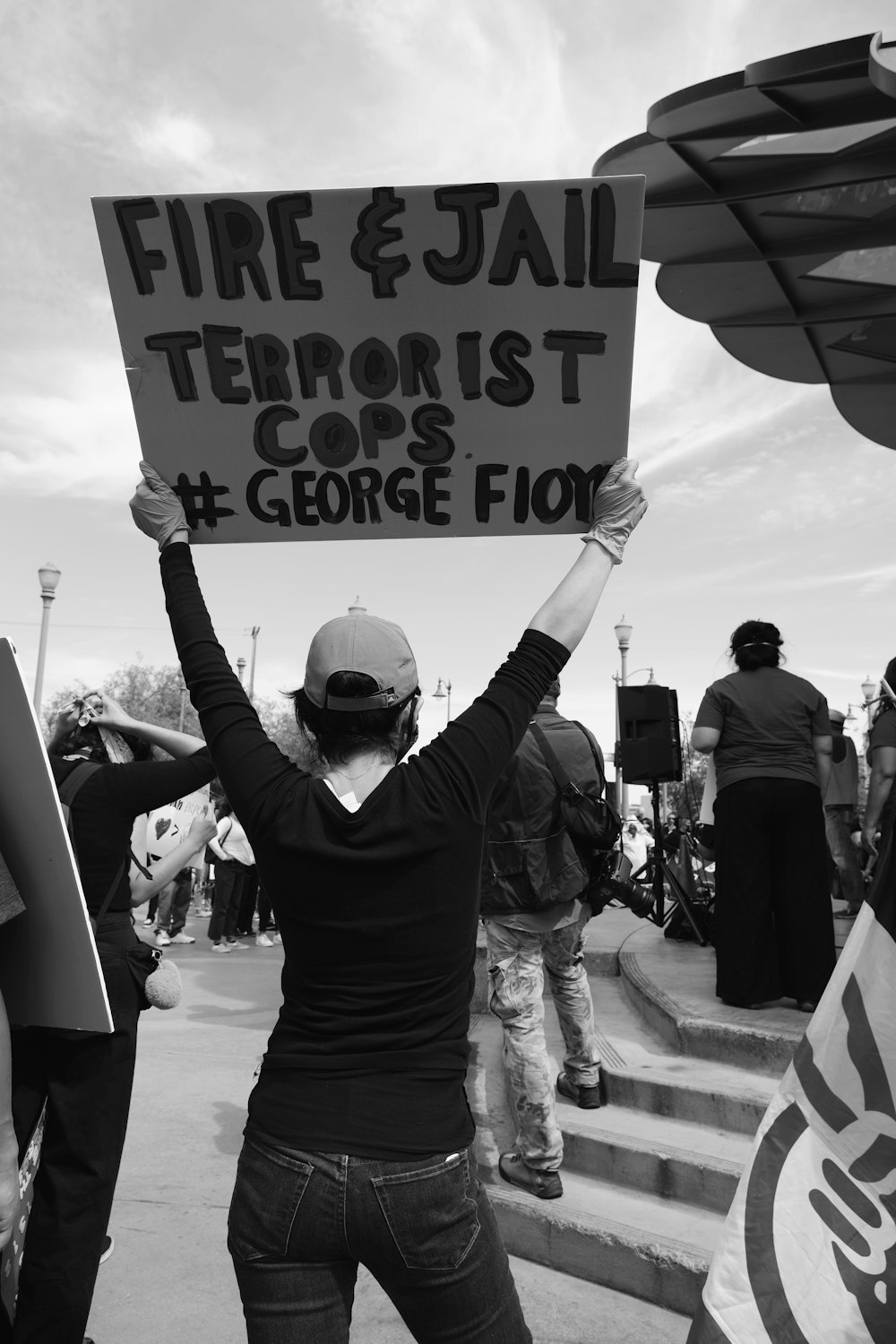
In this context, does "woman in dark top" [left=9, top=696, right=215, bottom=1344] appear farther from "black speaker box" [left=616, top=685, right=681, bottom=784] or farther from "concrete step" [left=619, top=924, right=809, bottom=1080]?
"black speaker box" [left=616, top=685, right=681, bottom=784]

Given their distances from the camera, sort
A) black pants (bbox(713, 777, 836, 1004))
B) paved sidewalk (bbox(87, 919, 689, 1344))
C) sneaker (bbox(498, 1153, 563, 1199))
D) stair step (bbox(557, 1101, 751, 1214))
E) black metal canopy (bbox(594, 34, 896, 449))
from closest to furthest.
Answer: paved sidewalk (bbox(87, 919, 689, 1344))
stair step (bbox(557, 1101, 751, 1214))
sneaker (bbox(498, 1153, 563, 1199))
black metal canopy (bbox(594, 34, 896, 449))
black pants (bbox(713, 777, 836, 1004))

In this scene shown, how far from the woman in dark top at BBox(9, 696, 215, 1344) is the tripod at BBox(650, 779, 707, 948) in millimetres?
5543

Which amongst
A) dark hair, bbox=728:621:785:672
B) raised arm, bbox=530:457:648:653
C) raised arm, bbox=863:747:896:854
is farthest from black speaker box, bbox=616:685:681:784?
raised arm, bbox=530:457:648:653

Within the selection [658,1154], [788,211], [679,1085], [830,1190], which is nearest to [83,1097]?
[830,1190]

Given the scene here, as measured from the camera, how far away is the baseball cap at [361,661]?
1.67 metres

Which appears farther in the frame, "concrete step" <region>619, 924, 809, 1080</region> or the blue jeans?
"concrete step" <region>619, 924, 809, 1080</region>

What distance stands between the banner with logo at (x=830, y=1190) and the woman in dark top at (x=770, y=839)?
2.51 m

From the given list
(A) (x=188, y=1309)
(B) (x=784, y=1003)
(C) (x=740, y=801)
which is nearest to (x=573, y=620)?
(A) (x=188, y=1309)

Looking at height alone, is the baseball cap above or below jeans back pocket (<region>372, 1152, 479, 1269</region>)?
above

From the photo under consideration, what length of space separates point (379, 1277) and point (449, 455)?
1586 millimetres

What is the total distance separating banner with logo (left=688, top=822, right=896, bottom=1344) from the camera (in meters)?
2.01

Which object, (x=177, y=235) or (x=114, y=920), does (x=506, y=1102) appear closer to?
(x=114, y=920)

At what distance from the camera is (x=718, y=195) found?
490cm

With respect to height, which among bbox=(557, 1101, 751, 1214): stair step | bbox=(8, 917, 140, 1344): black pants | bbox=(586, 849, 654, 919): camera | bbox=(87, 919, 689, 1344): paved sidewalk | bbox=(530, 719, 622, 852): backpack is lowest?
bbox=(87, 919, 689, 1344): paved sidewalk
